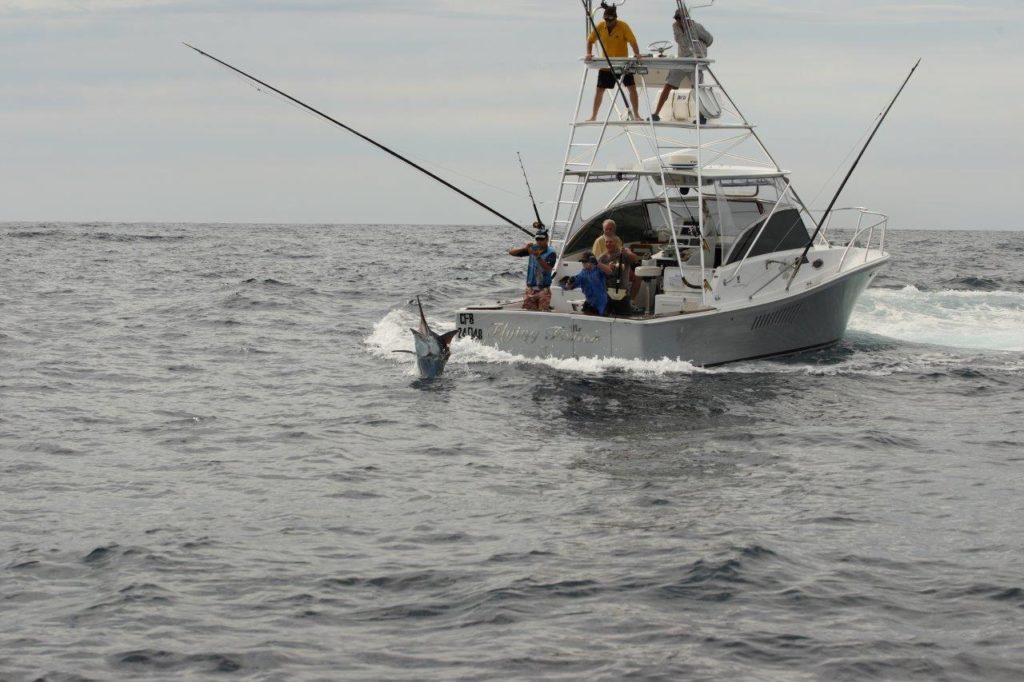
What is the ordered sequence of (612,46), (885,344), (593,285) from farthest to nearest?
(885,344) → (612,46) → (593,285)

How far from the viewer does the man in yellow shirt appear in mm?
17234

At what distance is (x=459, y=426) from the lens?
13.1 metres

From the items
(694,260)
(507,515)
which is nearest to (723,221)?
(694,260)

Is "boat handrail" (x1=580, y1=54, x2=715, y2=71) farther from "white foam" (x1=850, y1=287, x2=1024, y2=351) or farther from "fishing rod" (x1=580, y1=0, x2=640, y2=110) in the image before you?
"white foam" (x1=850, y1=287, x2=1024, y2=351)

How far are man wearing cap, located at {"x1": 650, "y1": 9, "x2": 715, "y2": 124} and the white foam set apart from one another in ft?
20.0

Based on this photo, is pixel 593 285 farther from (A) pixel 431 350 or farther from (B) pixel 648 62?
(B) pixel 648 62

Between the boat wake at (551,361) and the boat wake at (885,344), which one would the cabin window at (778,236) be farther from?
the boat wake at (551,361)

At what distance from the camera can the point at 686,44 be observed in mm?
17719

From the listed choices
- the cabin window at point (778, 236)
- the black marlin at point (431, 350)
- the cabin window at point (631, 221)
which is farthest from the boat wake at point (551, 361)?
the cabin window at point (631, 221)

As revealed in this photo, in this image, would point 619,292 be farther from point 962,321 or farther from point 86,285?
point 86,285

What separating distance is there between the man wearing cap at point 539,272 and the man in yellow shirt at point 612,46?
2162mm

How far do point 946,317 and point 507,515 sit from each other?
16383 mm

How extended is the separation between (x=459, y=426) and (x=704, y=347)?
4186 millimetres

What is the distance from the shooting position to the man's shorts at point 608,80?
17.5 metres
